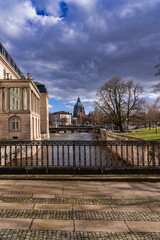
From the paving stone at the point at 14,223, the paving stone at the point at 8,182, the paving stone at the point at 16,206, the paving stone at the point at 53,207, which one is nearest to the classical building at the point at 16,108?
the paving stone at the point at 8,182

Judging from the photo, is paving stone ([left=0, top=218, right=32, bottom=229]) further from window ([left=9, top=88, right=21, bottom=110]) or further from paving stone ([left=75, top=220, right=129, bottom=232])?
window ([left=9, top=88, right=21, bottom=110])

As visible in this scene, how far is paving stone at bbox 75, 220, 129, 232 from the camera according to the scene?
9.88 ft

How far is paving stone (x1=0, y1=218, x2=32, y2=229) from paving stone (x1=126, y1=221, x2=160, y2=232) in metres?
1.97

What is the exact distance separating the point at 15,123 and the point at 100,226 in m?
33.4

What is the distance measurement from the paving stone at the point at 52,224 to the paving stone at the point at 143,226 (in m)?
1.14

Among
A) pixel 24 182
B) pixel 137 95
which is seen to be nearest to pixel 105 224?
pixel 24 182

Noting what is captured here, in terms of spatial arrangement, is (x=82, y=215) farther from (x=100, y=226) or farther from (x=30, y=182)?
(x=30, y=182)

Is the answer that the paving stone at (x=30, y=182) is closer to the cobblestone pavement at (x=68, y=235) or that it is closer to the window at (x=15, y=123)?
the cobblestone pavement at (x=68, y=235)

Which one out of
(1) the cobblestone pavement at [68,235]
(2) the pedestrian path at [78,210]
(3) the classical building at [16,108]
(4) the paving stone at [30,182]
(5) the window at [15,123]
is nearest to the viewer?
(1) the cobblestone pavement at [68,235]

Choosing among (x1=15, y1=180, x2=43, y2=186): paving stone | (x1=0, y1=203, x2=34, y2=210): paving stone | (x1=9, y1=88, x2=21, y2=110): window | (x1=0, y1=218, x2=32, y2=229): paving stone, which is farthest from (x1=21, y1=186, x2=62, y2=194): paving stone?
(x1=9, y1=88, x2=21, y2=110): window

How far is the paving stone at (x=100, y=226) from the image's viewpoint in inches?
119

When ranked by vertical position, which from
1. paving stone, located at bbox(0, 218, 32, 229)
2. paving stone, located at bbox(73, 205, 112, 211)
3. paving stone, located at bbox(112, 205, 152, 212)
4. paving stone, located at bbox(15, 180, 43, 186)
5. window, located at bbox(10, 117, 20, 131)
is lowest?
paving stone, located at bbox(112, 205, 152, 212)

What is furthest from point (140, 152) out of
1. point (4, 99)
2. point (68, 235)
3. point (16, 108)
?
point (4, 99)

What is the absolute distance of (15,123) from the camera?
33.6 meters
